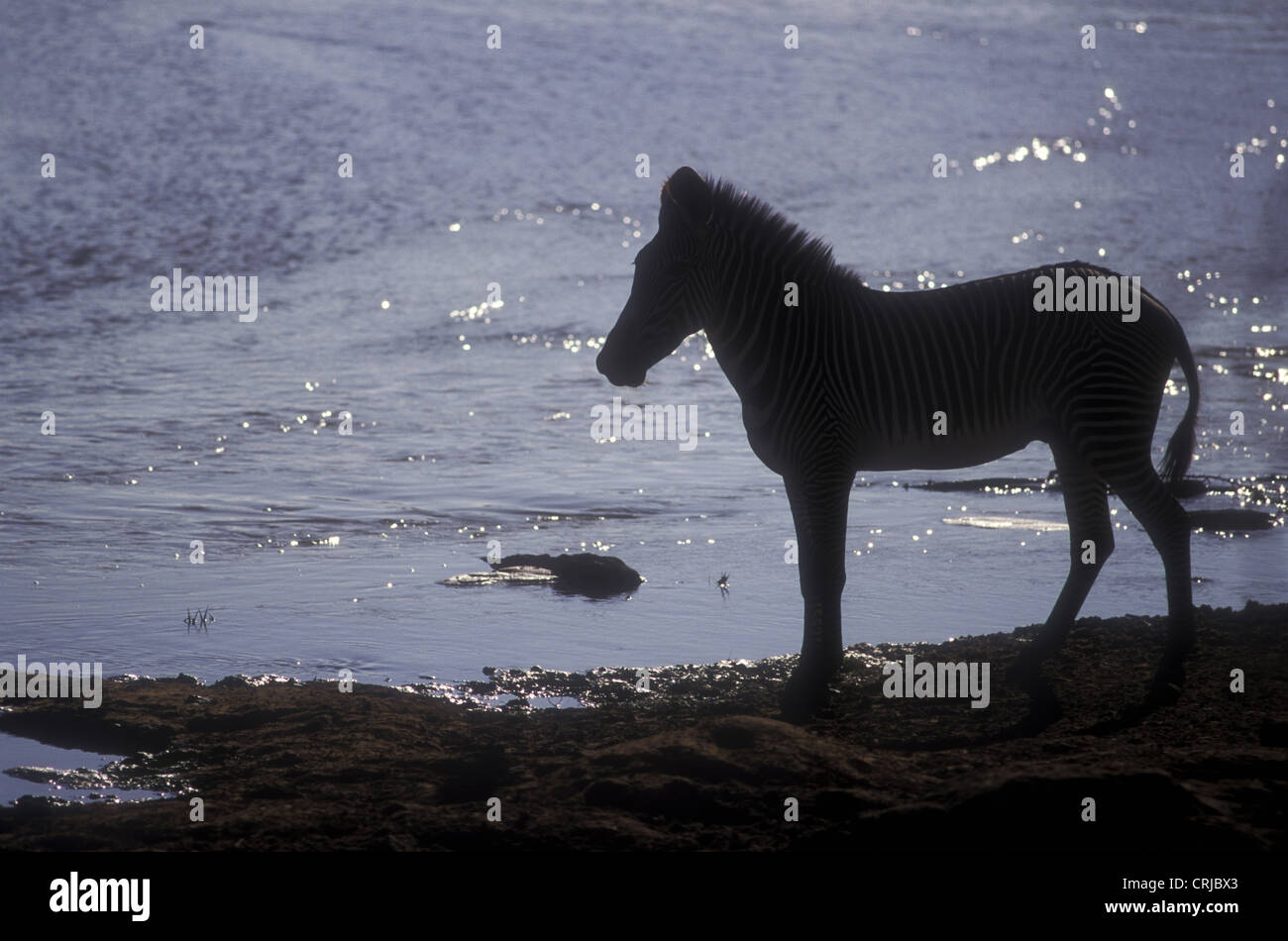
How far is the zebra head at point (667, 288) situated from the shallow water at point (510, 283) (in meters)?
1.54

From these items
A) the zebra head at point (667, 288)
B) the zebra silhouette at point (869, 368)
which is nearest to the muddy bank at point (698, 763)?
the zebra silhouette at point (869, 368)

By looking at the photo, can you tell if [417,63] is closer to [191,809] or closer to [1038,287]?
[1038,287]

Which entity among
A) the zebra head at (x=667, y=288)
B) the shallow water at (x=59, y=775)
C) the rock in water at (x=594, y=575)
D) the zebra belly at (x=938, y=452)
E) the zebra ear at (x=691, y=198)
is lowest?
the shallow water at (x=59, y=775)

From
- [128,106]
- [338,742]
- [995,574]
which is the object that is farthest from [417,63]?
[338,742]

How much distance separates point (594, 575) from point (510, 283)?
1303 cm

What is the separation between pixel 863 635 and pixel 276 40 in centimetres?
2457

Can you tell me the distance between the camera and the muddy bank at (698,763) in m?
4.41

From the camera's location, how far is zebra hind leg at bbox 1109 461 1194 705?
6.81m

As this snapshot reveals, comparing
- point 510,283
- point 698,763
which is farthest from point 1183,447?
point 510,283

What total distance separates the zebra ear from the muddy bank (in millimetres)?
2140

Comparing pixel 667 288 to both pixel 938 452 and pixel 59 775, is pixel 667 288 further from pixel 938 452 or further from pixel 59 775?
pixel 59 775

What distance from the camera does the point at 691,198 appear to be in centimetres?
672

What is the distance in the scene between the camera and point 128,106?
25391 mm

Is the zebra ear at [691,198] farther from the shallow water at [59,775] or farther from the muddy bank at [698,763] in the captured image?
the shallow water at [59,775]
